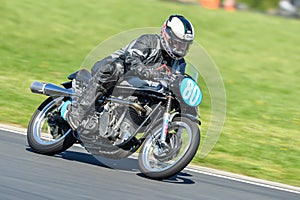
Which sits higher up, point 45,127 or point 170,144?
point 170,144

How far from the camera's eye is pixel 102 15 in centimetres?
2281

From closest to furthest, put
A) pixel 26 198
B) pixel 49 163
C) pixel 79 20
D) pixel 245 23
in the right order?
pixel 26 198 < pixel 49 163 < pixel 79 20 < pixel 245 23

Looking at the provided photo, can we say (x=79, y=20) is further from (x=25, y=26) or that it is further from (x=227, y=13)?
(x=227, y=13)

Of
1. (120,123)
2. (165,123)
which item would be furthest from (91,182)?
(165,123)

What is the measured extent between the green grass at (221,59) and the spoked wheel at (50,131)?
5.96 feet

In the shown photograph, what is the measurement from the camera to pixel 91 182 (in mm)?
6418

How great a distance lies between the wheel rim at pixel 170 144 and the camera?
6.65 metres

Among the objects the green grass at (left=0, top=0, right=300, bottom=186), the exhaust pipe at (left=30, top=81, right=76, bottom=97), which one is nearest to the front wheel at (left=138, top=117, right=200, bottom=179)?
the exhaust pipe at (left=30, top=81, right=76, bottom=97)

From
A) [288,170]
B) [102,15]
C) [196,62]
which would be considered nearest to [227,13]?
[102,15]

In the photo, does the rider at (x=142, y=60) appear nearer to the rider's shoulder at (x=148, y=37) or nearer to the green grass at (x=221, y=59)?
the rider's shoulder at (x=148, y=37)

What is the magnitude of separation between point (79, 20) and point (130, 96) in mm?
15173

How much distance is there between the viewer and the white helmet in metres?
6.96

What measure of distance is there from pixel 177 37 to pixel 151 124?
93 centimetres

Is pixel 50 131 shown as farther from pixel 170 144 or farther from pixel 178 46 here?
pixel 178 46
